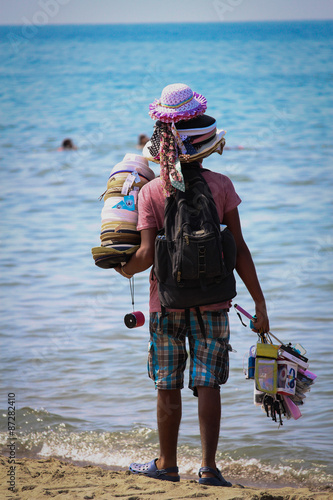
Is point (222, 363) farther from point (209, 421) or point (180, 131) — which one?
point (180, 131)

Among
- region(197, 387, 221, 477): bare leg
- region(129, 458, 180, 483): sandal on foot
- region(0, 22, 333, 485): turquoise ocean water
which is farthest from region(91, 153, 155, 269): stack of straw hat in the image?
region(0, 22, 333, 485): turquoise ocean water

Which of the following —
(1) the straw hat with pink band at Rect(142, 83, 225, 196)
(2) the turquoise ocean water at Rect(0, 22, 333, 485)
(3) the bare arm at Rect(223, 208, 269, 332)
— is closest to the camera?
(1) the straw hat with pink band at Rect(142, 83, 225, 196)

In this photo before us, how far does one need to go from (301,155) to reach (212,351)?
12.7 meters

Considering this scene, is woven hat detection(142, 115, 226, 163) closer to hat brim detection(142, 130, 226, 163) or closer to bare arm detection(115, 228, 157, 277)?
hat brim detection(142, 130, 226, 163)

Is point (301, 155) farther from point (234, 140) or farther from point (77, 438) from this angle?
point (77, 438)

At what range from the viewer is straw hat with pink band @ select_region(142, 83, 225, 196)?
9.22 feet

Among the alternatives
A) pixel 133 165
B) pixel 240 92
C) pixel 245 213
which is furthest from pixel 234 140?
pixel 133 165

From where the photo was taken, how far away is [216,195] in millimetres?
2836

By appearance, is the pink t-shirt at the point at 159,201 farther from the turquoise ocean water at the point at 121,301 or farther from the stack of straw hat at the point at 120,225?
the turquoise ocean water at the point at 121,301

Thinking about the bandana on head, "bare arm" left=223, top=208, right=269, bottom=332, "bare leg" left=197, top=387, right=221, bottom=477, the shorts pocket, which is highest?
the bandana on head

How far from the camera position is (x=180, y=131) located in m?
2.85

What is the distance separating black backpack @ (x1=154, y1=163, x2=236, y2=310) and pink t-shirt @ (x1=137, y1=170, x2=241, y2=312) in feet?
0.23

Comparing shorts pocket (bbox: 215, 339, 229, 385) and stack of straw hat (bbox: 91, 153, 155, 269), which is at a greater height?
stack of straw hat (bbox: 91, 153, 155, 269)

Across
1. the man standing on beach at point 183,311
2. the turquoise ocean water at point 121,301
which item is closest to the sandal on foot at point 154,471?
the man standing on beach at point 183,311
